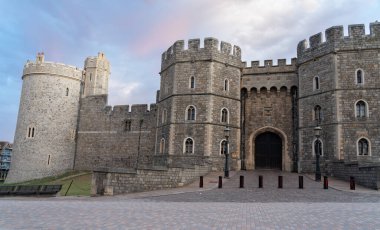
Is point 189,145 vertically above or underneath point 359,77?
underneath

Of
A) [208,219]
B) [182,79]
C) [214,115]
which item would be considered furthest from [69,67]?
[208,219]

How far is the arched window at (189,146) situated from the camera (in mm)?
24894

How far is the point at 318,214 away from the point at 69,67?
31.5 m

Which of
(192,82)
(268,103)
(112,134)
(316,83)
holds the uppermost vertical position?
(192,82)

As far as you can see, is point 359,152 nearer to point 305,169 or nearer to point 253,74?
point 305,169

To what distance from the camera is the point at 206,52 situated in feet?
84.4

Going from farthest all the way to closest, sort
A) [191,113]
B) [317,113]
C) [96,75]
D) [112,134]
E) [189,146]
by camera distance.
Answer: [96,75], [112,134], [191,113], [189,146], [317,113]

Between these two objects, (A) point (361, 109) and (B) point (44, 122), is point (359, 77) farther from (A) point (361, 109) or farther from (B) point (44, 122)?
(B) point (44, 122)

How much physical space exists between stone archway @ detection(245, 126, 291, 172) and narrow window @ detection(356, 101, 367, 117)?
563 cm

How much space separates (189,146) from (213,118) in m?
2.65

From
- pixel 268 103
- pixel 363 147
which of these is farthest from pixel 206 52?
pixel 363 147

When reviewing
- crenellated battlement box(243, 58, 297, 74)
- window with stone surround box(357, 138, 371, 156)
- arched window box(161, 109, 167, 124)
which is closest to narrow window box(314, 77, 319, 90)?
crenellated battlement box(243, 58, 297, 74)

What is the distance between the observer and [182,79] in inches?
1025

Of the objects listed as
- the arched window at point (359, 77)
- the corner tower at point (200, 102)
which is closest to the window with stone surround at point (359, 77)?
the arched window at point (359, 77)
